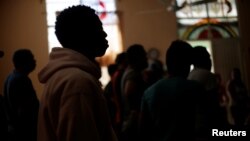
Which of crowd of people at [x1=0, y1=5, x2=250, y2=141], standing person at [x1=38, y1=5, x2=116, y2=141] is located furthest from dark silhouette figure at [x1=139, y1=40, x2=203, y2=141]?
standing person at [x1=38, y1=5, x2=116, y2=141]

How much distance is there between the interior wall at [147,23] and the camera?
9.15 m

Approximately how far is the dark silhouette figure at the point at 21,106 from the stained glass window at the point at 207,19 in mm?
6736

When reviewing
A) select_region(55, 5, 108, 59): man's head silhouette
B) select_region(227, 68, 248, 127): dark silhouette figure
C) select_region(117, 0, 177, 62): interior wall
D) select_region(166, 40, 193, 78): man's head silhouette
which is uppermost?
select_region(117, 0, 177, 62): interior wall

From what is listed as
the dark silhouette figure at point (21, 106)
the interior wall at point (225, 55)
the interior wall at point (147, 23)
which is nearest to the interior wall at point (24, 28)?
the interior wall at point (147, 23)

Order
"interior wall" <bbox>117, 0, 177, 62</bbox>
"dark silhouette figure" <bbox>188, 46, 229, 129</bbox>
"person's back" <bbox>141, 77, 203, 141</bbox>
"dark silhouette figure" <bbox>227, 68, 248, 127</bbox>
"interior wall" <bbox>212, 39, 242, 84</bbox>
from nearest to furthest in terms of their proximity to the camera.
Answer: "person's back" <bbox>141, 77, 203, 141</bbox> → "dark silhouette figure" <bbox>188, 46, 229, 129</bbox> → "dark silhouette figure" <bbox>227, 68, 248, 127</bbox> → "interior wall" <bbox>117, 0, 177, 62</bbox> → "interior wall" <bbox>212, 39, 242, 84</bbox>

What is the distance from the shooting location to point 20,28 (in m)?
8.69

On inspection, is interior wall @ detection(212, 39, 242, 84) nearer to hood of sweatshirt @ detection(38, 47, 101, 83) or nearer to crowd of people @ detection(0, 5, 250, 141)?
crowd of people @ detection(0, 5, 250, 141)

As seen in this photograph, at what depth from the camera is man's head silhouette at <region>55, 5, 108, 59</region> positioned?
4.92ft

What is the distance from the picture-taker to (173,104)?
2.15 m

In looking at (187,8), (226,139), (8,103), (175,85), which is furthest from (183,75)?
(187,8)

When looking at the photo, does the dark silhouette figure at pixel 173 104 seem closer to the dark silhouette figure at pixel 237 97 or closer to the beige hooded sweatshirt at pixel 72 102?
the beige hooded sweatshirt at pixel 72 102

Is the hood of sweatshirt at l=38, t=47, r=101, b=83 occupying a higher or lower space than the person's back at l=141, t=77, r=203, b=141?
higher

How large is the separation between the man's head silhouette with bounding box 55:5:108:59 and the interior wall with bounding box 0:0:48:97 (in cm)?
719

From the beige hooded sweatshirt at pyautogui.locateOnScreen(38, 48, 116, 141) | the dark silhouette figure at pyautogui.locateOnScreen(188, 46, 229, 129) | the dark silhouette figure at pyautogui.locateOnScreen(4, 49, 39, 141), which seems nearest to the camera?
the beige hooded sweatshirt at pyautogui.locateOnScreen(38, 48, 116, 141)
